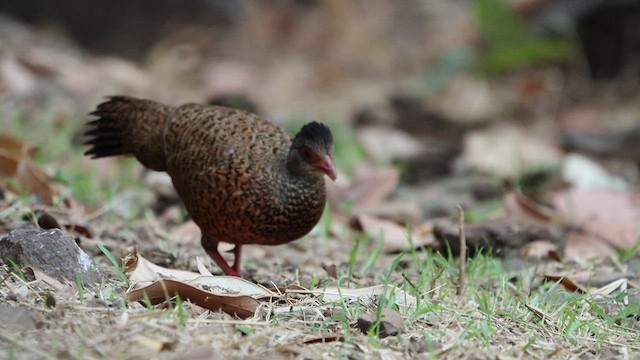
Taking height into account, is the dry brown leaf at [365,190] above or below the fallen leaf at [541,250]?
above

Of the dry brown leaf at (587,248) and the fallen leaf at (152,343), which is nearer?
the fallen leaf at (152,343)

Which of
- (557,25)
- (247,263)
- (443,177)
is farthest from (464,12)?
(247,263)

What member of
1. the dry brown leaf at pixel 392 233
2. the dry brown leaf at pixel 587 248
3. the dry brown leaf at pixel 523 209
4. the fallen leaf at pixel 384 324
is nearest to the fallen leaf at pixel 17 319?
the fallen leaf at pixel 384 324

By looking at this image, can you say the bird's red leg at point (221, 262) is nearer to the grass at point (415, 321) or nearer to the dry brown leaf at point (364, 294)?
the grass at point (415, 321)

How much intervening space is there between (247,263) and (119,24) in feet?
20.9

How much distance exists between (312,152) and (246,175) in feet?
1.08

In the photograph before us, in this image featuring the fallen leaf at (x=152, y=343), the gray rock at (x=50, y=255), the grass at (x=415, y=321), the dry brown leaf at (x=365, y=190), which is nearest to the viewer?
the fallen leaf at (x=152, y=343)

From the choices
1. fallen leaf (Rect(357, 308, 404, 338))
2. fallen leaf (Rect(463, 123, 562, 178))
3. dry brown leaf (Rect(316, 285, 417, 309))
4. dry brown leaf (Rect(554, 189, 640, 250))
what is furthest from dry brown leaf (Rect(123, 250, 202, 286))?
fallen leaf (Rect(463, 123, 562, 178))

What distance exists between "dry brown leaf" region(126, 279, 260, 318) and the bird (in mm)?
916

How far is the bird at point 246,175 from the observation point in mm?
4305

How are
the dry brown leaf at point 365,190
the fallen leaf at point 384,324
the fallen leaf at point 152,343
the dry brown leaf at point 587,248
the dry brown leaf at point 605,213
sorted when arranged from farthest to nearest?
the dry brown leaf at point 365,190
the dry brown leaf at point 605,213
the dry brown leaf at point 587,248
the fallen leaf at point 384,324
the fallen leaf at point 152,343

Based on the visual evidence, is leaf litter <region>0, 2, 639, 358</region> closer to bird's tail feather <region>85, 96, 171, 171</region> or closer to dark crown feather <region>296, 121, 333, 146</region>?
bird's tail feather <region>85, 96, 171, 171</region>

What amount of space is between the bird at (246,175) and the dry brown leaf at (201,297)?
3.01 feet

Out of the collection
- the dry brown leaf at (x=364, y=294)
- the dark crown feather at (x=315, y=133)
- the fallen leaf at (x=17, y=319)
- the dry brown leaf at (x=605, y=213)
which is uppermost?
the dark crown feather at (x=315, y=133)
